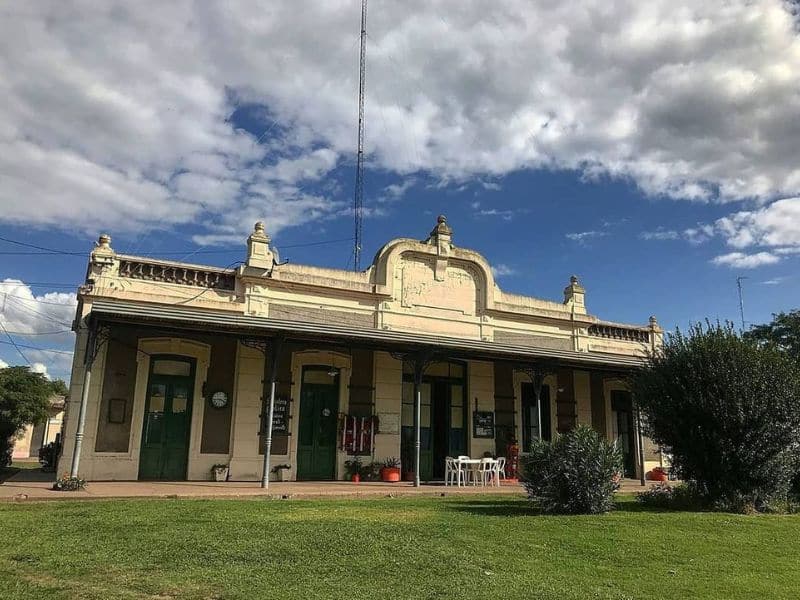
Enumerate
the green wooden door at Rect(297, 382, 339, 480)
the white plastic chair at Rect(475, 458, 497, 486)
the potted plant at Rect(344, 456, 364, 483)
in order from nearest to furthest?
1. the white plastic chair at Rect(475, 458, 497, 486)
2. the green wooden door at Rect(297, 382, 339, 480)
3. the potted plant at Rect(344, 456, 364, 483)

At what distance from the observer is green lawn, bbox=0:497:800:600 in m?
4.71

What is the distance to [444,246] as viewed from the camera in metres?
16.5

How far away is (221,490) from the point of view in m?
11.1

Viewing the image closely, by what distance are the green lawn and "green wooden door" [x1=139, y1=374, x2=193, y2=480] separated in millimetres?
3969

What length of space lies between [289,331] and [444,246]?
5860 millimetres

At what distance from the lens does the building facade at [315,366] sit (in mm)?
12500

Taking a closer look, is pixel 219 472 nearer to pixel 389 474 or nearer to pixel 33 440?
pixel 389 474

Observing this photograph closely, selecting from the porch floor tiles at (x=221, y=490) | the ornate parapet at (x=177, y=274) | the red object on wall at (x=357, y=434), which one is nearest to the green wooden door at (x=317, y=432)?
the red object on wall at (x=357, y=434)

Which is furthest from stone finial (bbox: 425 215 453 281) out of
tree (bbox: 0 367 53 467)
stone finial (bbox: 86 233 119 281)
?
tree (bbox: 0 367 53 467)

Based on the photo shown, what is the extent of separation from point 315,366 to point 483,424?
182 inches

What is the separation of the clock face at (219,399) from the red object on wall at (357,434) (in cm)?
266

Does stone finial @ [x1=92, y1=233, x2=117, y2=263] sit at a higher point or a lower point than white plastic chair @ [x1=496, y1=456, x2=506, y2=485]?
higher

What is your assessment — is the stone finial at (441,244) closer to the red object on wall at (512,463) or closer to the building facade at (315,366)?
the building facade at (315,366)

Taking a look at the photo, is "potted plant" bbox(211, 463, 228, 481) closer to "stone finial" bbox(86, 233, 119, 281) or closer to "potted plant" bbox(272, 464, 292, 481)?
"potted plant" bbox(272, 464, 292, 481)
